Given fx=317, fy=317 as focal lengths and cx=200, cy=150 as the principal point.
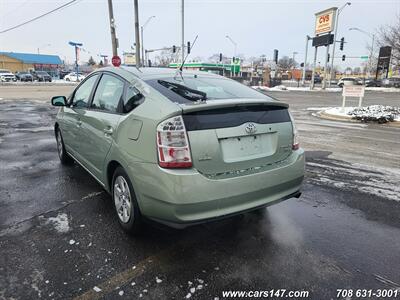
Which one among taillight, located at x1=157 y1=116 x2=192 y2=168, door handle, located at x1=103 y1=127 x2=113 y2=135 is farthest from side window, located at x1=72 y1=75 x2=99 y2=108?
taillight, located at x1=157 y1=116 x2=192 y2=168

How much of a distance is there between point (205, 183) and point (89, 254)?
1.31m

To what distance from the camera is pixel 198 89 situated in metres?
3.29

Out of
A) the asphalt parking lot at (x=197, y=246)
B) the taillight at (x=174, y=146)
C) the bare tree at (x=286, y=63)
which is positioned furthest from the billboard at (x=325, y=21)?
the bare tree at (x=286, y=63)

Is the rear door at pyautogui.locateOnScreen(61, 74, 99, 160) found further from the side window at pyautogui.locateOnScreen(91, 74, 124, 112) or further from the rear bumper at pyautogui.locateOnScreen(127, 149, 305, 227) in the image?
the rear bumper at pyautogui.locateOnScreen(127, 149, 305, 227)

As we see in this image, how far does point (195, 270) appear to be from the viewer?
2.69m

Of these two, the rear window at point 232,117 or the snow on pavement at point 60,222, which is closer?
the rear window at point 232,117

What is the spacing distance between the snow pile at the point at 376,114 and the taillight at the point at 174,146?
11746 millimetres

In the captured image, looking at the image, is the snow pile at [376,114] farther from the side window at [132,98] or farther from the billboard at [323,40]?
the billboard at [323,40]

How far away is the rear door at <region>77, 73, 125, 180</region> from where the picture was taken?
336 centimetres

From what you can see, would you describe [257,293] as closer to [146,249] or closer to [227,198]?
[227,198]

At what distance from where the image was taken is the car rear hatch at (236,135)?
2609mm

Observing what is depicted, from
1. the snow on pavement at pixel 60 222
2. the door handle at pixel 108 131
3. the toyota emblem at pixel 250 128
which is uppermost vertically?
the toyota emblem at pixel 250 128

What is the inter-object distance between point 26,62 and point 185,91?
93.0 m

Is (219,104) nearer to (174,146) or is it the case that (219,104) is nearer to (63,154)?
(174,146)
